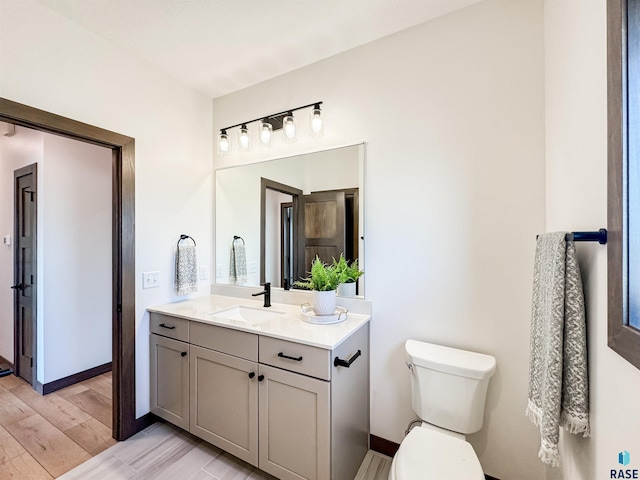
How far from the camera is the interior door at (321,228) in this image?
1.92 metres

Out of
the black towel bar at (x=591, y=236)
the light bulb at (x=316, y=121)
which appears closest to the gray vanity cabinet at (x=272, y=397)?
the black towel bar at (x=591, y=236)

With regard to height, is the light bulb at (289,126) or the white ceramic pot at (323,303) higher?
the light bulb at (289,126)

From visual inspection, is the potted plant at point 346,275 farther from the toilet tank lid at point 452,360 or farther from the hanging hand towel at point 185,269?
the hanging hand towel at point 185,269

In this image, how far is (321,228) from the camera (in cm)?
199

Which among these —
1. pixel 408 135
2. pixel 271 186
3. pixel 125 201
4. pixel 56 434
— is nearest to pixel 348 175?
pixel 408 135

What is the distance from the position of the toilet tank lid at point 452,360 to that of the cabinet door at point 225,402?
2.91 ft

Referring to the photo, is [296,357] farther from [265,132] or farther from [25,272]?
[25,272]

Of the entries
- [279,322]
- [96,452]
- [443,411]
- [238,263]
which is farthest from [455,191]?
[96,452]

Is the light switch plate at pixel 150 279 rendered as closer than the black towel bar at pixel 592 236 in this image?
No

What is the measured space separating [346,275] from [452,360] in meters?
0.72

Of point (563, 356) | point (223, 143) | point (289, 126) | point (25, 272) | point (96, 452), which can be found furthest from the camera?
point (25, 272)

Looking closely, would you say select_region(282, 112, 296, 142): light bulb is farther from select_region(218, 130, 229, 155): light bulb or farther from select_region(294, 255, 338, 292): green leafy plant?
select_region(294, 255, 338, 292): green leafy plant

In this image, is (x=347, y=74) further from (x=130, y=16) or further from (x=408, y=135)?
(x=130, y=16)

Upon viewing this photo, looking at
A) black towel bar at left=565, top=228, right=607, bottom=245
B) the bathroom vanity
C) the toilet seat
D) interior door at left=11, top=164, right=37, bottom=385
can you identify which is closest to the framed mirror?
the bathroom vanity
